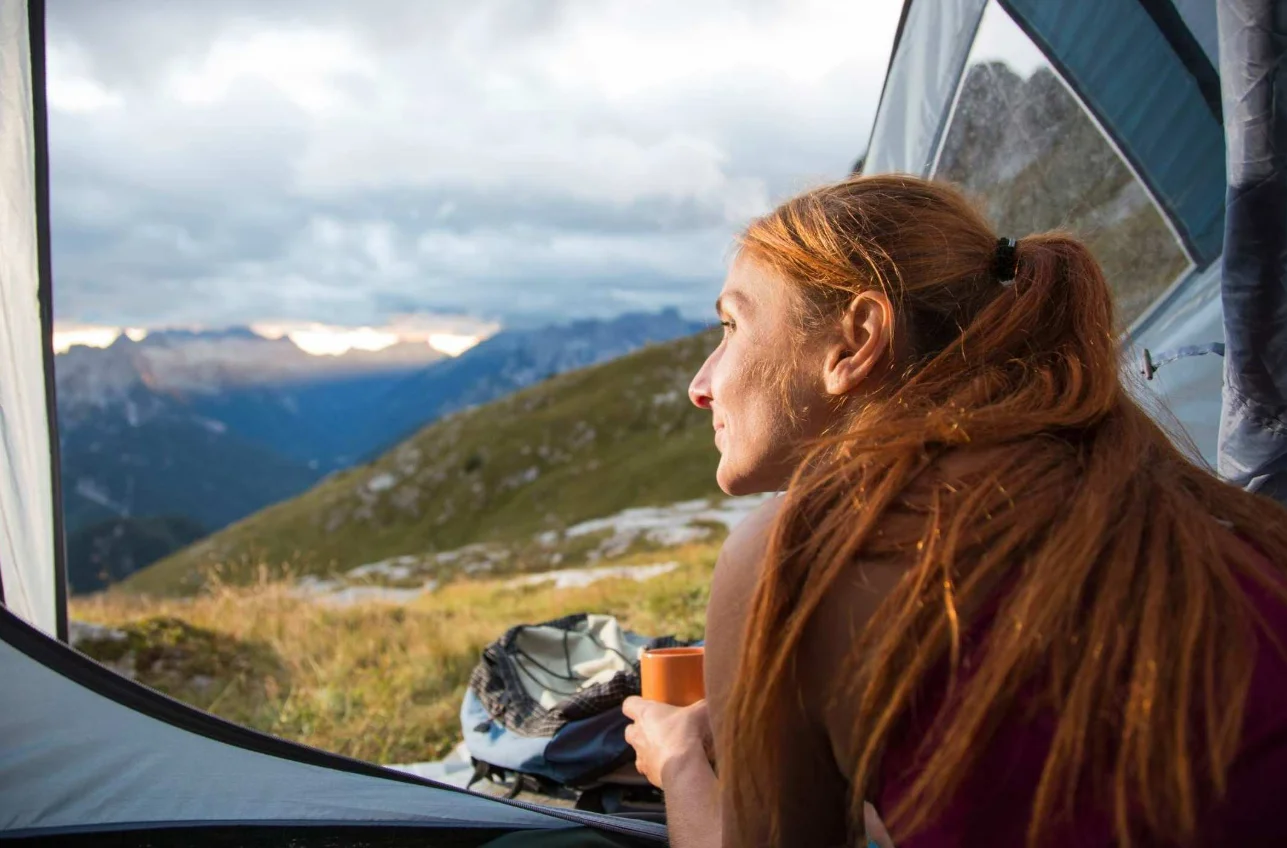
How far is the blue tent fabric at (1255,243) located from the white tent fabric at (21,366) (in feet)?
11.5

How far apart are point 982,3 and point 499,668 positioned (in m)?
3.18

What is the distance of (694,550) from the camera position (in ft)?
47.5

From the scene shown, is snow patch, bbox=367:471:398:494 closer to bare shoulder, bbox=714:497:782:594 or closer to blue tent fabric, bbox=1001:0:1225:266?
blue tent fabric, bbox=1001:0:1225:266

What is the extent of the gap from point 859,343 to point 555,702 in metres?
2.23

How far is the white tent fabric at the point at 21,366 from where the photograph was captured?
3.32m

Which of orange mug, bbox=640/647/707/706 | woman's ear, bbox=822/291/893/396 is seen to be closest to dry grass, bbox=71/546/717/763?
orange mug, bbox=640/647/707/706

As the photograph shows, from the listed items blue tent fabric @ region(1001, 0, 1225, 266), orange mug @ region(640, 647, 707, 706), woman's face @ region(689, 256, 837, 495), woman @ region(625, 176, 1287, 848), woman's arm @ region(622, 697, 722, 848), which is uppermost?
blue tent fabric @ region(1001, 0, 1225, 266)

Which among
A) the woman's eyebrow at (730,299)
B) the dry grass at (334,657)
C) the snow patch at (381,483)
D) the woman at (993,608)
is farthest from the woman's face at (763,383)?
the snow patch at (381,483)

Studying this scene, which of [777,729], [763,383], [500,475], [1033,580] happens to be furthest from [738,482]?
[500,475]

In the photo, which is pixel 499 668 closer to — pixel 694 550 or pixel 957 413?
pixel 957 413

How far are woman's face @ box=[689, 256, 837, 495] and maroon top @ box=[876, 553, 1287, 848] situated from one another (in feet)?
2.59

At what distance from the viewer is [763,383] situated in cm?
202

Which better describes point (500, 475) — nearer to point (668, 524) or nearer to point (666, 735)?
point (668, 524)

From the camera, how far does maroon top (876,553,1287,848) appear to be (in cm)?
120
